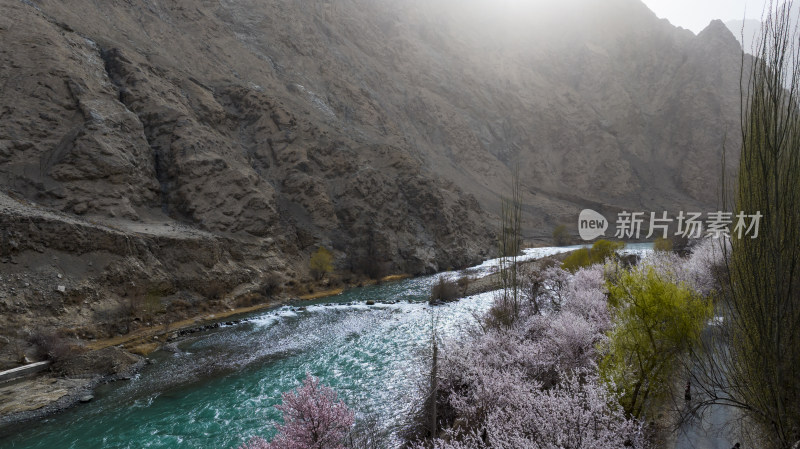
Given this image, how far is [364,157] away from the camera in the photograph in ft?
181

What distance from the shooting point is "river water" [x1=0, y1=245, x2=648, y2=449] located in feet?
41.9

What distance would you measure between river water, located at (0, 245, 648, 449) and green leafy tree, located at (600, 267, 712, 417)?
21.1 feet

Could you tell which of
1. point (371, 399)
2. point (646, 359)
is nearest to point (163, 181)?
point (371, 399)

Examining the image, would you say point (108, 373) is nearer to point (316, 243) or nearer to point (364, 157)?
point (316, 243)

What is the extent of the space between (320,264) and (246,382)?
2310 cm

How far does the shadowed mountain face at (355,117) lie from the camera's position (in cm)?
3372

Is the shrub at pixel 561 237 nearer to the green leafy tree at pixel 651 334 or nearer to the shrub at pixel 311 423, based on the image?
the green leafy tree at pixel 651 334

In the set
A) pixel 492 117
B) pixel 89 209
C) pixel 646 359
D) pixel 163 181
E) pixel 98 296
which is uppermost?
pixel 492 117

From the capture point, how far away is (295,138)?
5038cm

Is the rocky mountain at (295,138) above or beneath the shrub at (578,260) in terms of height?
above

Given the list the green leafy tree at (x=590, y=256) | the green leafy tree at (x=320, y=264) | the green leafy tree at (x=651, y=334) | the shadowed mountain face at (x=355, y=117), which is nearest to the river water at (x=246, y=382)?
the green leafy tree at (x=651, y=334)

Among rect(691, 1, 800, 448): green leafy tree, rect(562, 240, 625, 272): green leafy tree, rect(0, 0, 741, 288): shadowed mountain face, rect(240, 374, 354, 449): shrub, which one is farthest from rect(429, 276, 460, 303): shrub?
rect(691, 1, 800, 448): green leafy tree

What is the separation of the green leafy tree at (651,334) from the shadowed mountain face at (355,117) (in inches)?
1149

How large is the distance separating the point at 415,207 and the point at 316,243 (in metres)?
15.7
